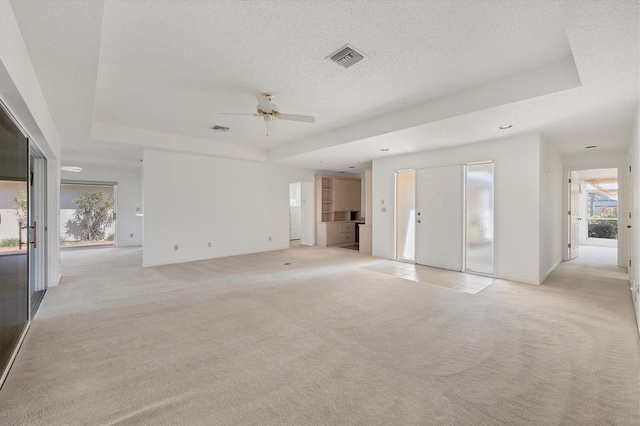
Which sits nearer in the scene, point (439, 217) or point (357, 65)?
point (357, 65)

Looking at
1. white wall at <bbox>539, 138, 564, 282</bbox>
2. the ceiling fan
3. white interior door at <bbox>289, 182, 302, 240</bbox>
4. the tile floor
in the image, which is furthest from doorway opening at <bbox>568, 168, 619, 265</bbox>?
the ceiling fan

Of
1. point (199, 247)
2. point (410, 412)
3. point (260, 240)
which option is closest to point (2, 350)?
point (410, 412)

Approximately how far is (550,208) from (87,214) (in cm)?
1202

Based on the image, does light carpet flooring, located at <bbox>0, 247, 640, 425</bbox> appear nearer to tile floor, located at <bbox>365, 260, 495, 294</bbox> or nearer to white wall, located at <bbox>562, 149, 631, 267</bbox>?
tile floor, located at <bbox>365, 260, 495, 294</bbox>

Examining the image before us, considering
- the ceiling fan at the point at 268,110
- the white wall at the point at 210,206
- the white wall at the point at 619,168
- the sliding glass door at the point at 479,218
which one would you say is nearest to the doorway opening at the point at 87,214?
the white wall at the point at 210,206

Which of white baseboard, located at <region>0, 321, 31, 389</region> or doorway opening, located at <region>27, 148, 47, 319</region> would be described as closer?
white baseboard, located at <region>0, 321, 31, 389</region>

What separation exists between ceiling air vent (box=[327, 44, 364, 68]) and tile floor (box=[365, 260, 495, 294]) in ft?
11.4

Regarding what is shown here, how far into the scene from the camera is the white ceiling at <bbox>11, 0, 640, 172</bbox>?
6.93ft

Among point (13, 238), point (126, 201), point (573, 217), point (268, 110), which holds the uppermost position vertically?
point (268, 110)

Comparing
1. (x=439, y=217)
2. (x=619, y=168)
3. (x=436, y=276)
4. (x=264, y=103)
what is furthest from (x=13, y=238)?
(x=619, y=168)

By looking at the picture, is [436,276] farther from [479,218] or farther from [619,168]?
[619,168]

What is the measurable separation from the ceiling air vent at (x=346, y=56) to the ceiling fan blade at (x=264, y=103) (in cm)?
112

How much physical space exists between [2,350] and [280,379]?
2.07 m

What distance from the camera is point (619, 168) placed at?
608 cm
